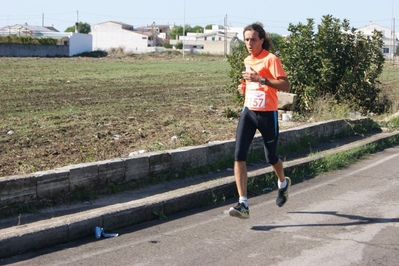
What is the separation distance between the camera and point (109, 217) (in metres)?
7.11

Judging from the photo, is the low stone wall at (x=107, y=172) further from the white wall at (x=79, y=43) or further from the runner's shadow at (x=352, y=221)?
the white wall at (x=79, y=43)

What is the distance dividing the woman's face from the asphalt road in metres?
1.88

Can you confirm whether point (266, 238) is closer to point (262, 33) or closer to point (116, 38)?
point (262, 33)

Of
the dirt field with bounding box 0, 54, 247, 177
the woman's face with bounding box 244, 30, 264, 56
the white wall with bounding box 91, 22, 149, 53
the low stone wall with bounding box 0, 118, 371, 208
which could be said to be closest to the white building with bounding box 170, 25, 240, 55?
the white wall with bounding box 91, 22, 149, 53

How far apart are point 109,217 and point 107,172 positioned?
49.9 inches

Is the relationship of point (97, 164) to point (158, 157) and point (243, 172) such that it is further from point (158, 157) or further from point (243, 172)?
point (243, 172)

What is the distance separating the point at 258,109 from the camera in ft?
24.5

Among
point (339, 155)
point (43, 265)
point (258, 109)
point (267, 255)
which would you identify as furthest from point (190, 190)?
point (339, 155)

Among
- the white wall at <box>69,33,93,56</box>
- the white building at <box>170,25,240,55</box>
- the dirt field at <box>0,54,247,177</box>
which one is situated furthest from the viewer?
the white building at <box>170,25,240,55</box>

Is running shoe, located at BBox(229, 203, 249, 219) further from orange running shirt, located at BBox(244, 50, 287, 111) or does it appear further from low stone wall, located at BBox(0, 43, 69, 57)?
low stone wall, located at BBox(0, 43, 69, 57)

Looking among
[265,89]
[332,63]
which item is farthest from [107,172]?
[332,63]

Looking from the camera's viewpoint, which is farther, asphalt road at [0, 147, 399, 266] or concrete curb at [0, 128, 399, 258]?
concrete curb at [0, 128, 399, 258]

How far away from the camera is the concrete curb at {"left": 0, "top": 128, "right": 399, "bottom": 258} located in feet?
20.8

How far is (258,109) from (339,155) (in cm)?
458
